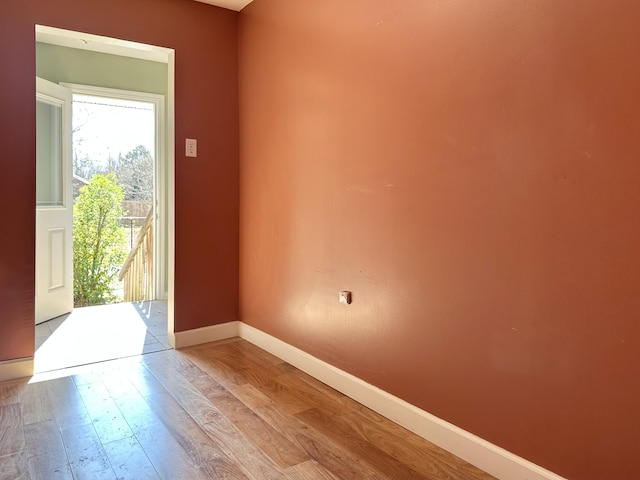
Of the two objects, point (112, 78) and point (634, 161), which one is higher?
point (112, 78)

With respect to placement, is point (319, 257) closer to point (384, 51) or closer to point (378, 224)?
point (378, 224)

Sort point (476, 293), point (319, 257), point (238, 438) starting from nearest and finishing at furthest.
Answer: point (476, 293) → point (238, 438) → point (319, 257)

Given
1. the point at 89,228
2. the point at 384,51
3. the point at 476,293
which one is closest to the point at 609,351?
the point at 476,293

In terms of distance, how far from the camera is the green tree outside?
17.2 ft

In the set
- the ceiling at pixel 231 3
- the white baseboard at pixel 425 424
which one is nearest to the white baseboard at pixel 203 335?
the white baseboard at pixel 425 424

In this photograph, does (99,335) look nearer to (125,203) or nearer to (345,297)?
(345,297)

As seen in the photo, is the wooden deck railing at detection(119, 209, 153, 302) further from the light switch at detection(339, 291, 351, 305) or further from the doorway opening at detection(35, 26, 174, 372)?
the light switch at detection(339, 291, 351, 305)

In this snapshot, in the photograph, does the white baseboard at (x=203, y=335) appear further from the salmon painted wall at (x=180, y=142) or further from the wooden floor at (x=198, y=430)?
the wooden floor at (x=198, y=430)

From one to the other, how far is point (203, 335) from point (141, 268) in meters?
2.09

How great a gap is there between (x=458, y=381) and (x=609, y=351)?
24.6 inches

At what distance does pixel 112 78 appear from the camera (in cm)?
452

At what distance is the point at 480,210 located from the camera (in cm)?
180

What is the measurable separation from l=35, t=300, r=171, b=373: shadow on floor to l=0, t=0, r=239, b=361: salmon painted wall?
33cm

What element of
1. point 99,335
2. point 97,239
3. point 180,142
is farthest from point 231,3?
point 97,239
